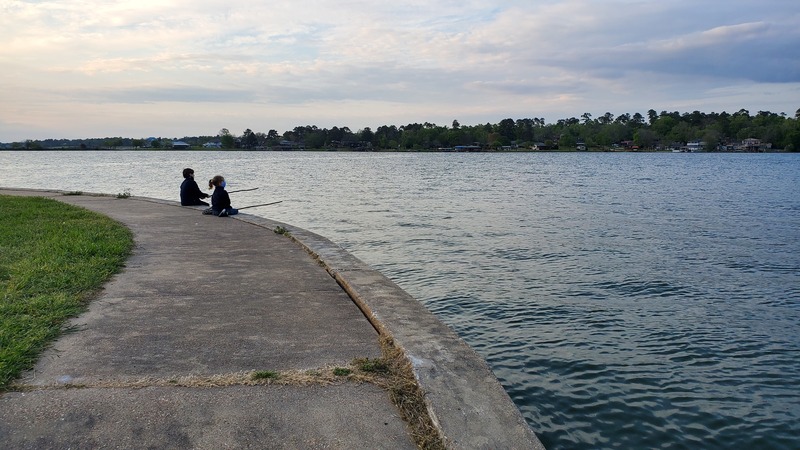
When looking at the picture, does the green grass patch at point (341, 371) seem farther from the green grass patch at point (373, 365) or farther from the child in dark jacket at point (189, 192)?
the child in dark jacket at point (189, 192)

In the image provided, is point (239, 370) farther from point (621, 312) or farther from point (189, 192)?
point (189, 192)

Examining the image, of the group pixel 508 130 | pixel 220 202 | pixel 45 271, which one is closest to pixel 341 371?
pixel 45 271

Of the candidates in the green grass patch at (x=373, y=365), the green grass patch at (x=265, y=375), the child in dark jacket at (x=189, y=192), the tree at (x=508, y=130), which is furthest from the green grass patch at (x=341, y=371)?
the tree at (x=508, y=130)

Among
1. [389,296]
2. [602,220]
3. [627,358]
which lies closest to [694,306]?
[627,358]

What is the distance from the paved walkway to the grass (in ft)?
0.59

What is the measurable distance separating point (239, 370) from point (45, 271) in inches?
146

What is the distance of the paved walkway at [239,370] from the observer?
324 cm

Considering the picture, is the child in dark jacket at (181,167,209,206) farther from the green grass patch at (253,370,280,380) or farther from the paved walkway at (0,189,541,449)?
the green grass patch at (253,370,280,380)

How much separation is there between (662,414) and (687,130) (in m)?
186

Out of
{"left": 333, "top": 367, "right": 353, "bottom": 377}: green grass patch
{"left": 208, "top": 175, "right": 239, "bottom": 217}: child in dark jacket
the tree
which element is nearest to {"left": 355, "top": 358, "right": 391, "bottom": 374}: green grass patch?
{"left": 333, "top": 367, "right": 353, "bottom": 377}: green grass patch

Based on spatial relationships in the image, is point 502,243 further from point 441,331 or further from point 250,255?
point 441,331

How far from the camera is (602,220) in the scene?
18.9m

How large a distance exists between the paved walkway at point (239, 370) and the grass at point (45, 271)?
0.18 metres

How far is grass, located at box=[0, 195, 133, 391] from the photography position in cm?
442
